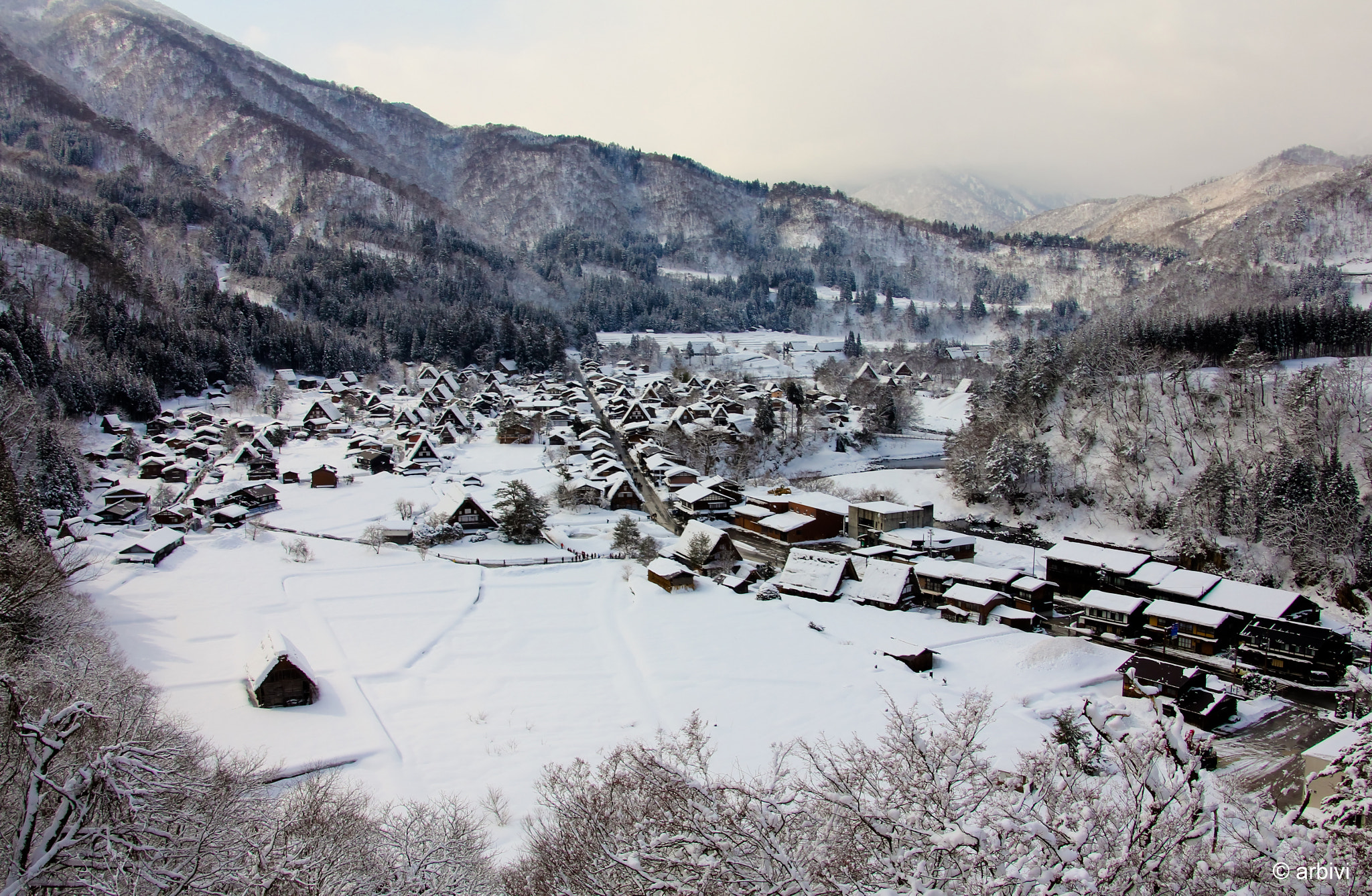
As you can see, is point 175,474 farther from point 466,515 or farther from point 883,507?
point 883,507

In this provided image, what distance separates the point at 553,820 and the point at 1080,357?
1618 inches

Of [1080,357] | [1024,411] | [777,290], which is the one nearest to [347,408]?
[1024,411]

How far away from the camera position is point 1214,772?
13.7m

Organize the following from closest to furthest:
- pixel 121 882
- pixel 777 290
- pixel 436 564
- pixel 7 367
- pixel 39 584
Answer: pixel 121 882, pixel 39 584, pixel 436 564, pixel 7 367, pixel 777 290

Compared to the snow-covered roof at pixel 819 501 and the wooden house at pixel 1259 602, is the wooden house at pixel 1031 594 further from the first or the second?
the snow-covered roof at pixel 819 501

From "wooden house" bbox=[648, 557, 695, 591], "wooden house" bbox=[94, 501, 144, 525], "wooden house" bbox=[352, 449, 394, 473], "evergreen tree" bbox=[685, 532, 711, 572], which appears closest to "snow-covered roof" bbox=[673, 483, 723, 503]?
"evergreen tree" bbox=[685, 532, 711, 572]

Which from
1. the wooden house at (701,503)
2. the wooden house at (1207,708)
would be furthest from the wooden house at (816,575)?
the wooden house at (1207,708)

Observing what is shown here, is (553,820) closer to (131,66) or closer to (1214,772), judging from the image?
(1214,772)

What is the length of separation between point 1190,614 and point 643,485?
26.3m

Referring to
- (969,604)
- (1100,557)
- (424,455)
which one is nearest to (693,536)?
(969,604)

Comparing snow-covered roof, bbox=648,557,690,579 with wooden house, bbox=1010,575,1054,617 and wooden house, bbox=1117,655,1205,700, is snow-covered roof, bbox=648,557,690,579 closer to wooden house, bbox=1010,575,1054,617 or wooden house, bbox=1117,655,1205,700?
wooden house, bbox=1010,575,1054,617

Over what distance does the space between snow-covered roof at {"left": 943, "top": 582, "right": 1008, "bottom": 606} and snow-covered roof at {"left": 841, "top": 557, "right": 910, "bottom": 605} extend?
151cm

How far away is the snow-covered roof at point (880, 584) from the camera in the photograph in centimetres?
2359

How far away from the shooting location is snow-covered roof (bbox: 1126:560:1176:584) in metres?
24.1
